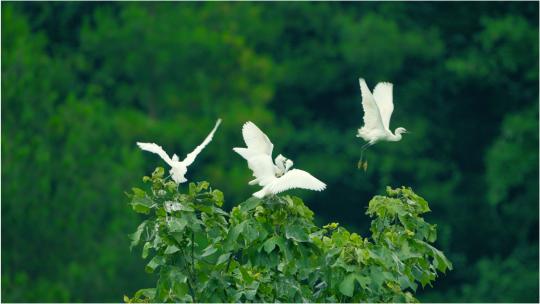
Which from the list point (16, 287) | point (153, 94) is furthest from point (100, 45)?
point (16, 287)

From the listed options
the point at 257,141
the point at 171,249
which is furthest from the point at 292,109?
the point at 171,249

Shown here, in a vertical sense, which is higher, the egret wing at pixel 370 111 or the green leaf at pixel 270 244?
the egret wing at pixel 370 111

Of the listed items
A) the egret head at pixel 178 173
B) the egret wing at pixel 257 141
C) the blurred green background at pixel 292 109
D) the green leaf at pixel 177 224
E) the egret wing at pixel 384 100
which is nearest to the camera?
the green leaf at pixel 177 224

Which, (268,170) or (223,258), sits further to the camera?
(268,170)

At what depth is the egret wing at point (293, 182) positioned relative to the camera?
5.98m

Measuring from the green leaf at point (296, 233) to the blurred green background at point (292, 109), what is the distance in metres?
12.3

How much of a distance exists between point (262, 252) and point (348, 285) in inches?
16.1

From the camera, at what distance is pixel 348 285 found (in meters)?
5.70

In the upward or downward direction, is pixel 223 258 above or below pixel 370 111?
below

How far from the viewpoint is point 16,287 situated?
1658 cm

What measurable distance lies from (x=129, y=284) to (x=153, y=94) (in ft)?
18.4

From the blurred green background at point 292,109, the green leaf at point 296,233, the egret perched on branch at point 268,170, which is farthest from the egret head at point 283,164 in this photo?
the blurred green background at point 292,109

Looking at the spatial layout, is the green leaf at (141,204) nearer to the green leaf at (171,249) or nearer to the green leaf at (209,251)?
the green leaf at (171,249)

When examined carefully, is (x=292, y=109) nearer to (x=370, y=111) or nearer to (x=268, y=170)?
(x=370, y=111)
